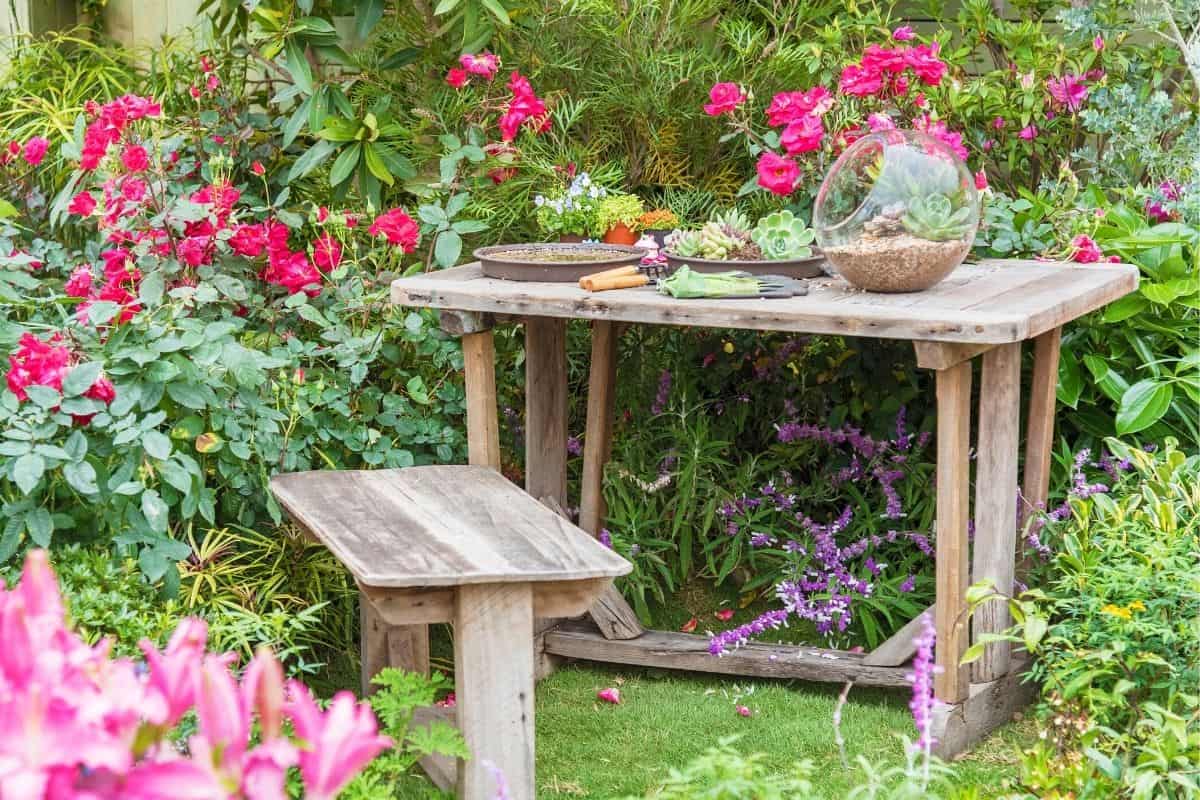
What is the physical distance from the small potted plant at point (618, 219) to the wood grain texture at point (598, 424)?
0.78ft

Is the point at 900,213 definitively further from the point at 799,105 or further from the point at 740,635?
the point at 740,635

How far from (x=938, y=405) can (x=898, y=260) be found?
11.4 inches

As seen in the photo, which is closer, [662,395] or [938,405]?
[938,405]

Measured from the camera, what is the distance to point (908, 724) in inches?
118

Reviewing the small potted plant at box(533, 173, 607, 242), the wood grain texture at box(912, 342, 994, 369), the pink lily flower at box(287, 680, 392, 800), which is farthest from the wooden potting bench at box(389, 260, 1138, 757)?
the pink lily flower at box(287, 680, 392, 800)

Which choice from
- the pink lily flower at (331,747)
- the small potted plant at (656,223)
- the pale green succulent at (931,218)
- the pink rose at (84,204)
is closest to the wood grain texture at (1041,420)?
the pale green succulent at (931,218)

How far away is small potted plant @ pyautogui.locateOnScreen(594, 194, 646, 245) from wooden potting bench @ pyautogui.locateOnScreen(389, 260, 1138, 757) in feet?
0.78

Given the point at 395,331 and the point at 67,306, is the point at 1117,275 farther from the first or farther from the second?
the point at 67,306

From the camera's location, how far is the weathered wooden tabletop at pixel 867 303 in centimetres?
244

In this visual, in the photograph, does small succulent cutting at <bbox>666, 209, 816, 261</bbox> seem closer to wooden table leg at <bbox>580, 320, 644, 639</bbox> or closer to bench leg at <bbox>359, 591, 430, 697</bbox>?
wooden table leg at <bbox>580, 320, 644, 639</bbox>

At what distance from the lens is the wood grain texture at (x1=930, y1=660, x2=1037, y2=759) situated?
2.73 m

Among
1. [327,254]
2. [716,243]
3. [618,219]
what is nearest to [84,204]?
[327,254]

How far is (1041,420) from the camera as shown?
3.11 meters

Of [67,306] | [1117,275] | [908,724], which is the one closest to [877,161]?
[1117,275]
